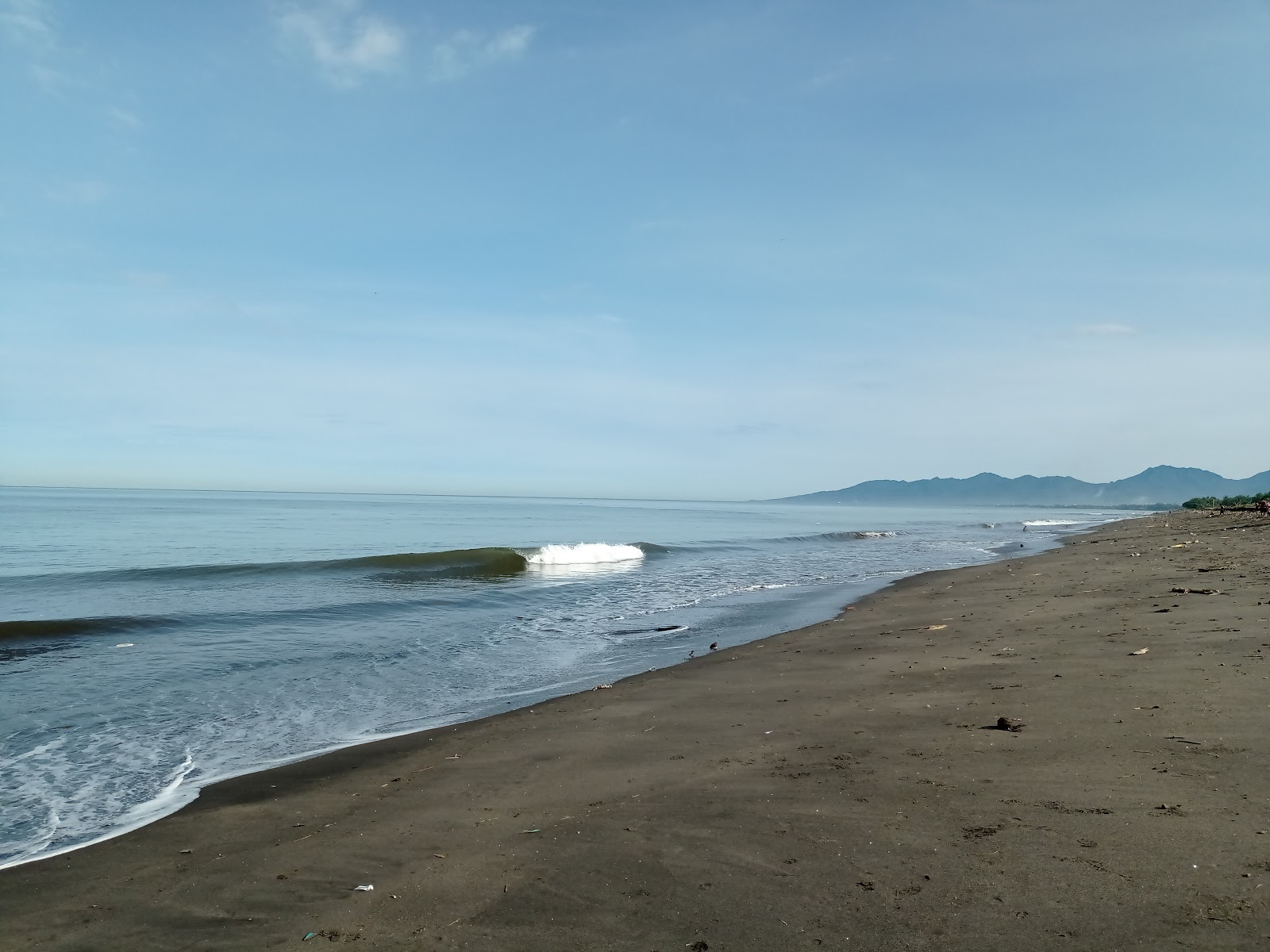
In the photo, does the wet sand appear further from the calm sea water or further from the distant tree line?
the distant tree line

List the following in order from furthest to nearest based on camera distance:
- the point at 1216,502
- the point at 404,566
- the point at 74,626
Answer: the point at 1216,502, the point at 404,566, the point at 74,626

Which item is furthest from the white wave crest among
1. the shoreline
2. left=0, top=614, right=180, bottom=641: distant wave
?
the shoreline

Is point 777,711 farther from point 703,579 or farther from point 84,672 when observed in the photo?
point 703,579

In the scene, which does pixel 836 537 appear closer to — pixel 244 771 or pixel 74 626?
pixel 74 626

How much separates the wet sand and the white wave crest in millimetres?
24686

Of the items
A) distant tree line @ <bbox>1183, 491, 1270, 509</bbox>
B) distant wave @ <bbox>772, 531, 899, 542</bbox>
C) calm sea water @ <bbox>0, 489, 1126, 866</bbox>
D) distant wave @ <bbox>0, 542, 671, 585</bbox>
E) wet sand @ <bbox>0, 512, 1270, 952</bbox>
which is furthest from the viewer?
distant tree line @ <bbox>1183, 491, 1270, 509</bbox>

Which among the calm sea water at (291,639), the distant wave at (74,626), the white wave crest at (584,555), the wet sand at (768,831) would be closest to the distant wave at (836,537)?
the calm sea water at (291,639)

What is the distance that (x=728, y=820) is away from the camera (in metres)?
4.46

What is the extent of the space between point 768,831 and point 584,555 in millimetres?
30801

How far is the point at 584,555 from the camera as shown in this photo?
114ft

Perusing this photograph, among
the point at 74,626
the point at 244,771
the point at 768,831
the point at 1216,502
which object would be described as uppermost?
the point at 1216,502

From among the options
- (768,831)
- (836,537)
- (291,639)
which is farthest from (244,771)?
(836,537)

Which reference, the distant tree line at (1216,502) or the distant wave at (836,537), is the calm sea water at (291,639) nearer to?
the distant wave at (836,537)

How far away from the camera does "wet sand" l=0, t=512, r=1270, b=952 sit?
326 centimetres
